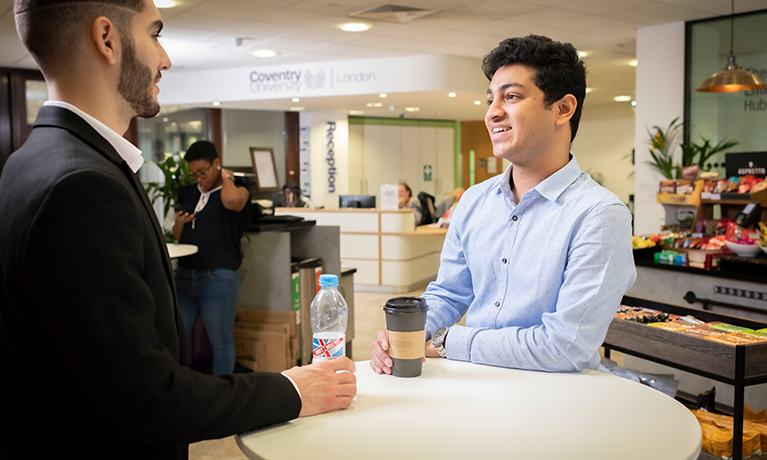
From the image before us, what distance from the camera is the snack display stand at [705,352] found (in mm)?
2072

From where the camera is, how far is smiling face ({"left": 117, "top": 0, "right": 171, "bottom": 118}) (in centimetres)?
96

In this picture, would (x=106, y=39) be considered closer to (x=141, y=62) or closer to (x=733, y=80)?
(x=141, y=62)

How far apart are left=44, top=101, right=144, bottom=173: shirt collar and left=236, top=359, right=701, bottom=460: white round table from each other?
0.50 m

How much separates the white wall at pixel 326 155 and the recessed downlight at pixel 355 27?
451 centimetres

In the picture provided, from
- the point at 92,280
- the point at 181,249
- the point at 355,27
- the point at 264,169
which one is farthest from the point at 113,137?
the point at 355,27

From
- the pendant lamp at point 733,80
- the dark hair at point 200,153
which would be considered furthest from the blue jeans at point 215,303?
the pendant lamp at point 733,80

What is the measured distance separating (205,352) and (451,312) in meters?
2.95

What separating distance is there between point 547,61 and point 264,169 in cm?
371

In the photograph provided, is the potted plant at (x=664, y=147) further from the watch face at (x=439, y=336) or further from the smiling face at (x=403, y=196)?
the watch face at (x=439, y=336)

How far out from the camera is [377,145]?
11789 mm

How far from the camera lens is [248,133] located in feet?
34.3

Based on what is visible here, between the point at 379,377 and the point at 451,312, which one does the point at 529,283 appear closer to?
the point at 451,312

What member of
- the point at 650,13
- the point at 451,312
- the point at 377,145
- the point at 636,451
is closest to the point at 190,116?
the point at 377,145

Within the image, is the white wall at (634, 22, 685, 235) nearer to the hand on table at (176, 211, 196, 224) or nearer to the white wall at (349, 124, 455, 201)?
the hand on table at (176, 211, 196, 224)
